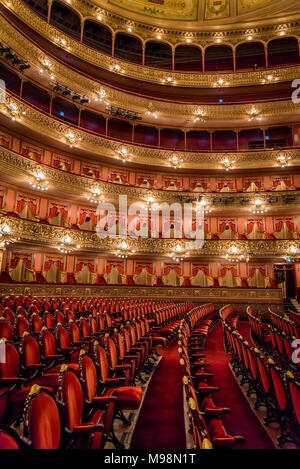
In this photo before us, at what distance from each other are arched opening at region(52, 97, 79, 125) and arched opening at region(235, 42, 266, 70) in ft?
32.2

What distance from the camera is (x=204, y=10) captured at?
15.2m

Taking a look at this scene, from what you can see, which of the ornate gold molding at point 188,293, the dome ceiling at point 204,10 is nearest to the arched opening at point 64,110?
the dome ceiling at point 204,10

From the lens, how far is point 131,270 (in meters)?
12.7

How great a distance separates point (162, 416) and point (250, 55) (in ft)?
62.4

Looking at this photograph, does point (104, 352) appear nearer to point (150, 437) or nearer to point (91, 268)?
point (150, 437)

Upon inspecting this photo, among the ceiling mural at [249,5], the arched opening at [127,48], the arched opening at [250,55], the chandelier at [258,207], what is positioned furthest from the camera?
the arched opening at [250,55]

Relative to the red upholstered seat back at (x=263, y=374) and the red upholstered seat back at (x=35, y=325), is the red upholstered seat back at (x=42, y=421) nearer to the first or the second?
the red upholstered seat back at (x=263, y=374)

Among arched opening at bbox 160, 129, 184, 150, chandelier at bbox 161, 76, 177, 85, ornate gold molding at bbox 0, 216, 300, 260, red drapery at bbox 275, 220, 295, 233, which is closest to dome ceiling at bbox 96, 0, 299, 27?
chandelier at bbox 161, 76, 177, 85

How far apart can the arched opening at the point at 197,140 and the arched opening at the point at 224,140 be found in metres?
0.39

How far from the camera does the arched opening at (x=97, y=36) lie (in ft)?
48.8

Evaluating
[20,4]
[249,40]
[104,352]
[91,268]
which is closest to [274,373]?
[104,352]

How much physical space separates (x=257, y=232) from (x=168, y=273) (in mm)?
4762

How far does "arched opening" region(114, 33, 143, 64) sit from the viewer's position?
15812 millimetres

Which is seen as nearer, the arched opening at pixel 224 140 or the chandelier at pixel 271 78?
the chandelier at pixel 271 78
